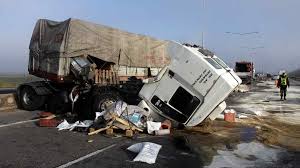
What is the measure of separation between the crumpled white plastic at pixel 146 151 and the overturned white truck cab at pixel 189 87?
9.09 feet

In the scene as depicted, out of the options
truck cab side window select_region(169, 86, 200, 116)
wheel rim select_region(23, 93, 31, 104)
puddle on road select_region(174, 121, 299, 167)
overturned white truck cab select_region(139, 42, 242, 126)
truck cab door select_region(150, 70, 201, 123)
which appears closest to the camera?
puddle on road select_region(174, 121, 299, 167)

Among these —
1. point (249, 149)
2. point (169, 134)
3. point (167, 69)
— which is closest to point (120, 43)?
point (167, 69)


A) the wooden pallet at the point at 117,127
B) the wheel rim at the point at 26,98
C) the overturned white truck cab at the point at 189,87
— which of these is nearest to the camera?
the wooden pallet at the point at 117,127

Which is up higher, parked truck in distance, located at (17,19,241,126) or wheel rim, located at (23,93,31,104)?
parked truck in distance, located at (17,19,241,126)

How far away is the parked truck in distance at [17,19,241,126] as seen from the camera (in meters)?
11.9

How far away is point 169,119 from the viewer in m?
12.5

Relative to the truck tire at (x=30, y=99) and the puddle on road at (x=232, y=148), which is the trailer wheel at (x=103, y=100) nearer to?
the puddle on road at (x=232, y=148)

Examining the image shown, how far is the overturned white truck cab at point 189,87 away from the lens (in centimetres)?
1171

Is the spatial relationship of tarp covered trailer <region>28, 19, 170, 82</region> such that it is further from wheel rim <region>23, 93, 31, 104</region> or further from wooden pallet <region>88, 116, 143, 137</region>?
wooden pallet <region>88, 116, 143, 137</region>

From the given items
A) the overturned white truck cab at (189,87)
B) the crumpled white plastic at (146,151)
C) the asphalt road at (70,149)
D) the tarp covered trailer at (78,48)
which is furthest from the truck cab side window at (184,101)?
the crumpled white plastic at (146,151)

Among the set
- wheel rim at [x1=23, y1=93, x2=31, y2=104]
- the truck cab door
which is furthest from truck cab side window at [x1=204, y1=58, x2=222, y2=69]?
wheel rim at [x1=23, y1=93, x2=31, y2=104]

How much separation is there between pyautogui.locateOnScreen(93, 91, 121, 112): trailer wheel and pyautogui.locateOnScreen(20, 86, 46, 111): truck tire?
3.77m

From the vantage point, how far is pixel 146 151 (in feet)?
28.4

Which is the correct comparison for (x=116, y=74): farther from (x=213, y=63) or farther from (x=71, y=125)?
(x=213, y=63)
